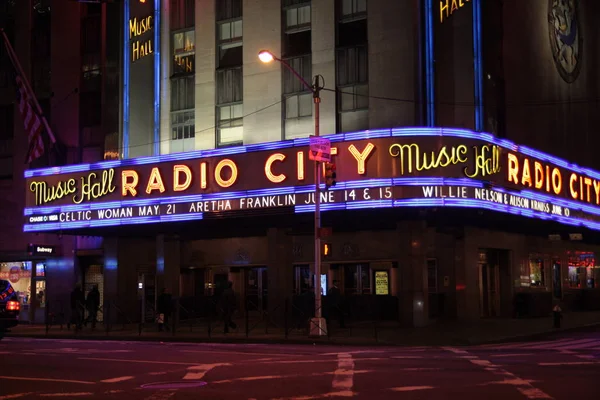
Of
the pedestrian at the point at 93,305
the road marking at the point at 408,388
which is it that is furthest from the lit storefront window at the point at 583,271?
the road marking at the point at 408,388

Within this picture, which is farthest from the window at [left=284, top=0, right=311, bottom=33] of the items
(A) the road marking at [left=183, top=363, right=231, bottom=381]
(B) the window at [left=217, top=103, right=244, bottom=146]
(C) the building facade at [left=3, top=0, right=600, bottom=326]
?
(A) the road marking at [left=183, top=363, right=231, bottom=381]

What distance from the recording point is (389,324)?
32.7 meters

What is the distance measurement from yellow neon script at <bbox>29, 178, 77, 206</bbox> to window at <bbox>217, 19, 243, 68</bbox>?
8.68 meters

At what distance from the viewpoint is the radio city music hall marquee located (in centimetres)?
2809

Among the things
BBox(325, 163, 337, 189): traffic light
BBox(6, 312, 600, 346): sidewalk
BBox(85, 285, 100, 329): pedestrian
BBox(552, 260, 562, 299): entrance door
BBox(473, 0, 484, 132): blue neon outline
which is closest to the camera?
BBox(6, 312, 600, 346): sidewalk

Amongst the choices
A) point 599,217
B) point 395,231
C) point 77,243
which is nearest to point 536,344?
point 395,231

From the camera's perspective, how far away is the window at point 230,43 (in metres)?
35.9

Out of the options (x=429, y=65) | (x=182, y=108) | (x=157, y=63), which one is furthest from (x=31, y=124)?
(x=429, y=65)

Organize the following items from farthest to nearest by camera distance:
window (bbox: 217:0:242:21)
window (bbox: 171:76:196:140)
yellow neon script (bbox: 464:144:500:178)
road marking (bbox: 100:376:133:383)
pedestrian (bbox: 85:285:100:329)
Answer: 1. window (bbox: 171:76:196:140)
2. window (bbox: 217:0:242:21)
3. pedestrian (bbox: 85:285:100:329)
4. yellow neon script (bbox: 464:144:500:178)
5. road marking (bbox: 100:376:133:383)

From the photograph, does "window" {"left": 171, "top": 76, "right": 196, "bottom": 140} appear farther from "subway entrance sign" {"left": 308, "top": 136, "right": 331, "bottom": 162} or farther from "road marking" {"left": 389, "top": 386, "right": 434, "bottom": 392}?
"road marking" {"left": 389, "top": 386, "right": 434, "bottom": 392}

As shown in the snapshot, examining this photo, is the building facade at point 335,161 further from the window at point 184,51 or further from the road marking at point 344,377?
the road marking at point 344,377

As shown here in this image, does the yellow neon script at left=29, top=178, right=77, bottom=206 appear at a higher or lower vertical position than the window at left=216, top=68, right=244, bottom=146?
lower

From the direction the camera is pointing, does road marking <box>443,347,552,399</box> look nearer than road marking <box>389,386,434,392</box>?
Yes

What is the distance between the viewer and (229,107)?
35.8 meters
